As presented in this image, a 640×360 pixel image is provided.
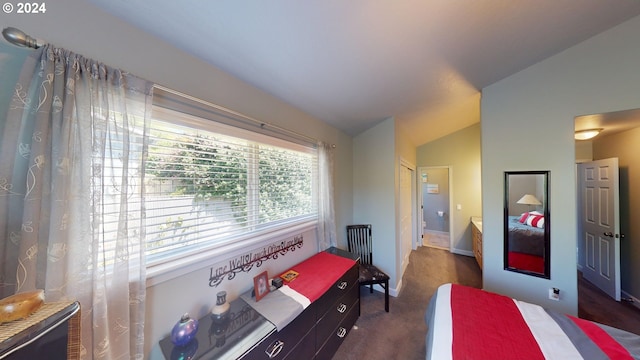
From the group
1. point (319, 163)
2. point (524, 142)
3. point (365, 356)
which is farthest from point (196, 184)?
point (524, 142)

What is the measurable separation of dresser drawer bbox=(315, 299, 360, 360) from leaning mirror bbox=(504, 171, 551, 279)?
1.81 meters

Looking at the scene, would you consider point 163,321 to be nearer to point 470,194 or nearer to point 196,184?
point 196,184

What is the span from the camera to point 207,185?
4.30ft

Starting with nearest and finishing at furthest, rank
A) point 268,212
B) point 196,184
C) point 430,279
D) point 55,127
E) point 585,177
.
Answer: point 55,127 → point 196,184 → point 268,212 → point 585,177 → point 430,279

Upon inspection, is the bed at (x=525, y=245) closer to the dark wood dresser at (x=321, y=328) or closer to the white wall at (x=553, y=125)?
the white wall at (x=553, y=125)

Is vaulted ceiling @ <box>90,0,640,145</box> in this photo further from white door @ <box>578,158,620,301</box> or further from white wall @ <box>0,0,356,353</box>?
white door @ <box>578,158,620,301</box>

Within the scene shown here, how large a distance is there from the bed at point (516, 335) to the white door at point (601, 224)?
6.96ft

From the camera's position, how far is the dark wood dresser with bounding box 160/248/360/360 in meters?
1.02

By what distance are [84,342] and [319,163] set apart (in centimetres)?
201

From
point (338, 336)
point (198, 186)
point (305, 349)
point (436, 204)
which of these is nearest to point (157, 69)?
point (198, 186)

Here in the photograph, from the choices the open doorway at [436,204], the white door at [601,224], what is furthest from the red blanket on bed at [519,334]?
the open doorway at [436,204]

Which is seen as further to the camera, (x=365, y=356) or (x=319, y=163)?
(x=319, y=163)

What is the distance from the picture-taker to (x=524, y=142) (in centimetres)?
207

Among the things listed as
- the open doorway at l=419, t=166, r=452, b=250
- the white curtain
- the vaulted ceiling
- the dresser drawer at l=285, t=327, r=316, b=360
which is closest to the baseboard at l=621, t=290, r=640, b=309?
the open doorway at l=419, t=166, r=452, b=250
